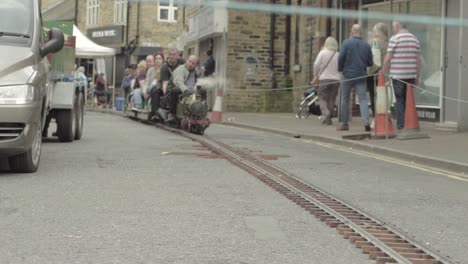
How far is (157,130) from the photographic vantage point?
47.1 ft

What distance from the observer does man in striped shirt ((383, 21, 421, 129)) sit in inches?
481

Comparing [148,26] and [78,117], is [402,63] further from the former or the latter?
[148,26]

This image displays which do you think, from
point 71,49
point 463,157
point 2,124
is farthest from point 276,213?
point 71,49

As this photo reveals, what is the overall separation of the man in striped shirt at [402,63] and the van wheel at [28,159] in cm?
679

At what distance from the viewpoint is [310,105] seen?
1827 centimetres

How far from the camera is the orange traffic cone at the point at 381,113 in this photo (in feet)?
39.7

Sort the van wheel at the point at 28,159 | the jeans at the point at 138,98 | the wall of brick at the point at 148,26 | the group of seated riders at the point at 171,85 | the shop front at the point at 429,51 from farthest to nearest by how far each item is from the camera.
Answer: the wall of brick at the point at 148,26 → the jeans at the point at 138,98 → the shop front at the point at 429,51 → the group of seated riders at the point at 171,85 → the van wheel at the point at 28,159

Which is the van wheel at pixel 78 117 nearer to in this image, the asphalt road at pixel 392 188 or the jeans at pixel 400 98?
the asphalt road at pixel 392 188

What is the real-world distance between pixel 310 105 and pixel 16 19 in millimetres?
11220

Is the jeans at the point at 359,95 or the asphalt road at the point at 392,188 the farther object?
the jeans at the point at 359,95

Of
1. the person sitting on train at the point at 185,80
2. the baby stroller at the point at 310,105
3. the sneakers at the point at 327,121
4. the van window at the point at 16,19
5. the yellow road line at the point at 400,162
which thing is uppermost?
the van window at the point at 16,19

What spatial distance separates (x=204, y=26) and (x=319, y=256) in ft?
72.1

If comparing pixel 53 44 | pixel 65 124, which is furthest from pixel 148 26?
pixel 53 44

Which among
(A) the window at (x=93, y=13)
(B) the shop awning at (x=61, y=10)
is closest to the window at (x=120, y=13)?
(A) the window at (x=93, y=13)
